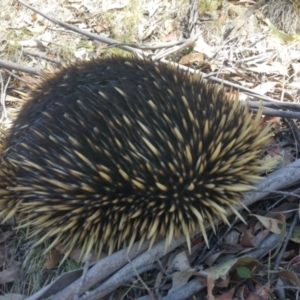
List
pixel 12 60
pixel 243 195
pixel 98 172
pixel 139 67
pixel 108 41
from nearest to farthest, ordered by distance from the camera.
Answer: pixel 98 172 < pixel 243 195 < pixel 139 67 < pixel 108 41 < pixel 12 60

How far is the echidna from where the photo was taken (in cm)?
218

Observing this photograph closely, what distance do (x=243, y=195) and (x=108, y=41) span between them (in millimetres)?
1478

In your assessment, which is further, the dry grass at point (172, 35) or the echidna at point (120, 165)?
the dry grass at point (172, 35)

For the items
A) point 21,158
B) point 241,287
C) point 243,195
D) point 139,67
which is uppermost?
point 139,67

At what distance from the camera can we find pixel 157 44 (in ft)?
11.3

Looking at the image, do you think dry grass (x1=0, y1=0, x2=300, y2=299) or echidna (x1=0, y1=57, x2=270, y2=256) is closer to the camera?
echidna (x1=0, y1=57, x2=270, y2=256)

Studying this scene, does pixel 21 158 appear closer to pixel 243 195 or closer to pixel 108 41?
pixel 243 195

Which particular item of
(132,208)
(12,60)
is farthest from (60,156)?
(12,60)

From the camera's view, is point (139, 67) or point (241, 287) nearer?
point (241, 287)

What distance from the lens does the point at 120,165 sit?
2174 millimetres

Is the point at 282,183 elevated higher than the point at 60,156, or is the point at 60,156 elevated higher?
the point at 60,156

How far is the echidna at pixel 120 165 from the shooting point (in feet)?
7.14

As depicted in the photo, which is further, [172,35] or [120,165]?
[172,35]

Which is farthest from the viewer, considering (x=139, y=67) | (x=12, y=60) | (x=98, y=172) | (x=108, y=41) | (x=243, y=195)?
(x=12, y=60)
